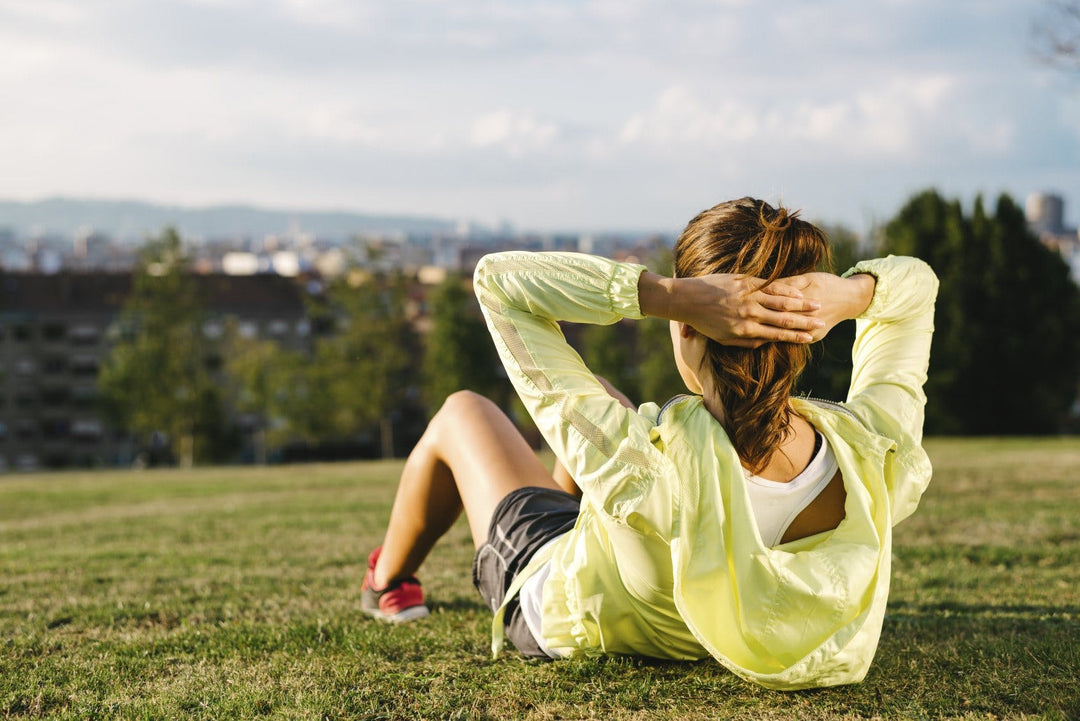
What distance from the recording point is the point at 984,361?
114 ft

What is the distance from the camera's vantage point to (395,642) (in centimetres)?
345

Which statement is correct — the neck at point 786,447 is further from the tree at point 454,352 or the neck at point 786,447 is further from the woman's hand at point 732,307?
the tree at point 454,352

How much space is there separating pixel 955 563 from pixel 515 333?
3619 mm

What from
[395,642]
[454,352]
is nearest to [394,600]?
[395,642]

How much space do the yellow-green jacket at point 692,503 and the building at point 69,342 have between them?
69.4 meters

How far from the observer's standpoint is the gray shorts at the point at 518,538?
9.98ft

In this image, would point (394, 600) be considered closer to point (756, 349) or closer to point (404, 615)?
point (404, 615)

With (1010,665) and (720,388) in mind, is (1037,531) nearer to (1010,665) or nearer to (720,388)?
(1010,665)

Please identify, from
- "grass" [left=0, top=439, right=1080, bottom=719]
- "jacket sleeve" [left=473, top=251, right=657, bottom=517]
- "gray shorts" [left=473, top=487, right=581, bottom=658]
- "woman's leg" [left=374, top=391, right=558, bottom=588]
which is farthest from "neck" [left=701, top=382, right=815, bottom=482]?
"woman's leg" [left=374, top=391, right=558, bottom=588]

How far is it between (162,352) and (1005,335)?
3604cm

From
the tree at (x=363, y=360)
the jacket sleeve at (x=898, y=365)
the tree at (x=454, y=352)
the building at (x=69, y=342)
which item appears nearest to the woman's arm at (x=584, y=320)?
the jacket sleeve at (x=898, y=365)

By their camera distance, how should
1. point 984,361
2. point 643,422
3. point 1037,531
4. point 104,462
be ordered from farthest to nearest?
point 104,462 → point 984,361 → point 1037,531 → point 643,422

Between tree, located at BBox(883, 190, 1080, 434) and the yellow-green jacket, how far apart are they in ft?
112

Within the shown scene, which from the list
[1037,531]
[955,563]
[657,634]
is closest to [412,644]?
[657,634]
